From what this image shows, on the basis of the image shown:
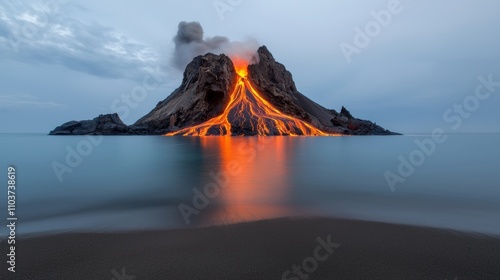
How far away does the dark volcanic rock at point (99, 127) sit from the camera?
540ft

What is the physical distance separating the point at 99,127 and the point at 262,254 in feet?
615

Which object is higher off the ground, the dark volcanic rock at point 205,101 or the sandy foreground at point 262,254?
the dark volcanic rock at point 205,101

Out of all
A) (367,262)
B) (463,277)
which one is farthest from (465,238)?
(367,262)

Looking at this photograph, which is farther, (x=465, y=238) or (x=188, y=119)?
(x=188, y=119)

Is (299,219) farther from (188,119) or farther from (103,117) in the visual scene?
(103,117)

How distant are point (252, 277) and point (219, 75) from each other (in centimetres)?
18563

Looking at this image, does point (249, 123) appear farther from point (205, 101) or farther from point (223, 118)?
point (205, 101)

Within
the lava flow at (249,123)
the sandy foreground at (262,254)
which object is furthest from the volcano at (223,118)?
the sandy foreground at (262,254)

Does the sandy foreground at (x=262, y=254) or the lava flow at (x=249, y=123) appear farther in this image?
the lava flow at (x=249, y=123)

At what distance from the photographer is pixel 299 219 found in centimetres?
873

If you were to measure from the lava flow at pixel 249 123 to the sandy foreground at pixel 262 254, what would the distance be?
14680 cm

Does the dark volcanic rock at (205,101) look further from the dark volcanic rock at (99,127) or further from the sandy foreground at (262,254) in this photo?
the sandy foreground at (262,254)

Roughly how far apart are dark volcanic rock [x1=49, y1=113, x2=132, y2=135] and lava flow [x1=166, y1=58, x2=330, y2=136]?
3215 cm

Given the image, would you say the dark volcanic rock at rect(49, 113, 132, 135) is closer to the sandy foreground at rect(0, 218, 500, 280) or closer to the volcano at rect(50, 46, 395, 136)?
the volcano at rect(50, 46, 395, 136)
